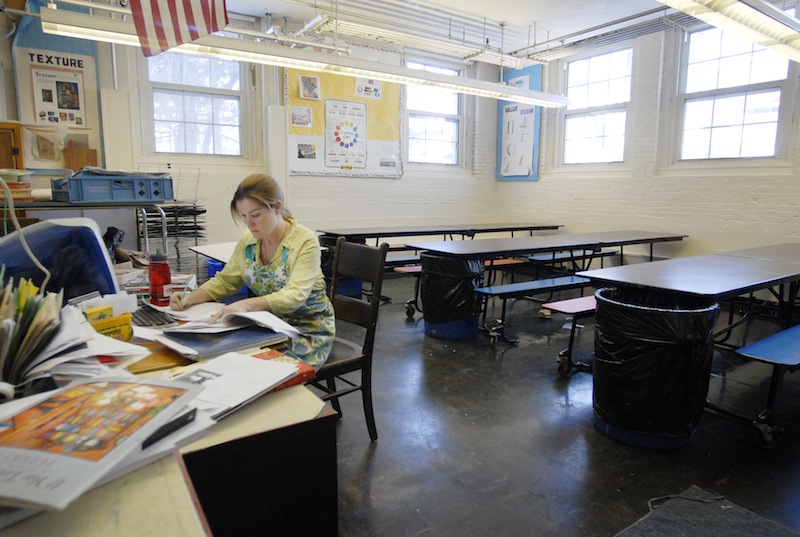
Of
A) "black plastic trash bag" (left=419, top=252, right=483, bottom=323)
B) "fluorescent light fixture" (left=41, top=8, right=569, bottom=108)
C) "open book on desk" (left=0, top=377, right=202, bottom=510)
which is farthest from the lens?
"black plastic trash bag" (left=419, top=252, right=483, bottom=323)

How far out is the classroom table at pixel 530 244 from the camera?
401 cm

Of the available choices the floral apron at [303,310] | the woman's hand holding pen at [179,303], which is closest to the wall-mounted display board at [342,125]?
the floral apron at [303,310]

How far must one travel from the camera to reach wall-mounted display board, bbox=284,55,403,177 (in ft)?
19.6

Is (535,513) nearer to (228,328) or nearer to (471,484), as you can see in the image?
(471,484)

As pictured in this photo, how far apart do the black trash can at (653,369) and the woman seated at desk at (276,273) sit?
4.37 feet

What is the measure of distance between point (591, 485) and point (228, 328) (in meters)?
1.62

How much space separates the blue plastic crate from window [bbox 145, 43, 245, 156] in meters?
3.17

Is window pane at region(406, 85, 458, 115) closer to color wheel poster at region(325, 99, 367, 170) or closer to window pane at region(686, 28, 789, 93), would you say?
color wheel poster at region(325, 99, 367, 170)

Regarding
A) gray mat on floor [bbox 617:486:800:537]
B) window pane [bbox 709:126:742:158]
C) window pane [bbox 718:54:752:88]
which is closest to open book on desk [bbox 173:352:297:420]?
gray mat on floor [bbox 617:486:800:537]

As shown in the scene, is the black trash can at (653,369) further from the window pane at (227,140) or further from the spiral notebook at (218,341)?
the window pane at (227,140)

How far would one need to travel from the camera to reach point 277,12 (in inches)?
221

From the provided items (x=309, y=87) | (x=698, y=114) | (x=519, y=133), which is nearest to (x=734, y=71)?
(x=698, y=114)

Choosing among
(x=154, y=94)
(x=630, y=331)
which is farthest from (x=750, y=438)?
(x=154, y=94)

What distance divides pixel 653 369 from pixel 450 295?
1.89 m
